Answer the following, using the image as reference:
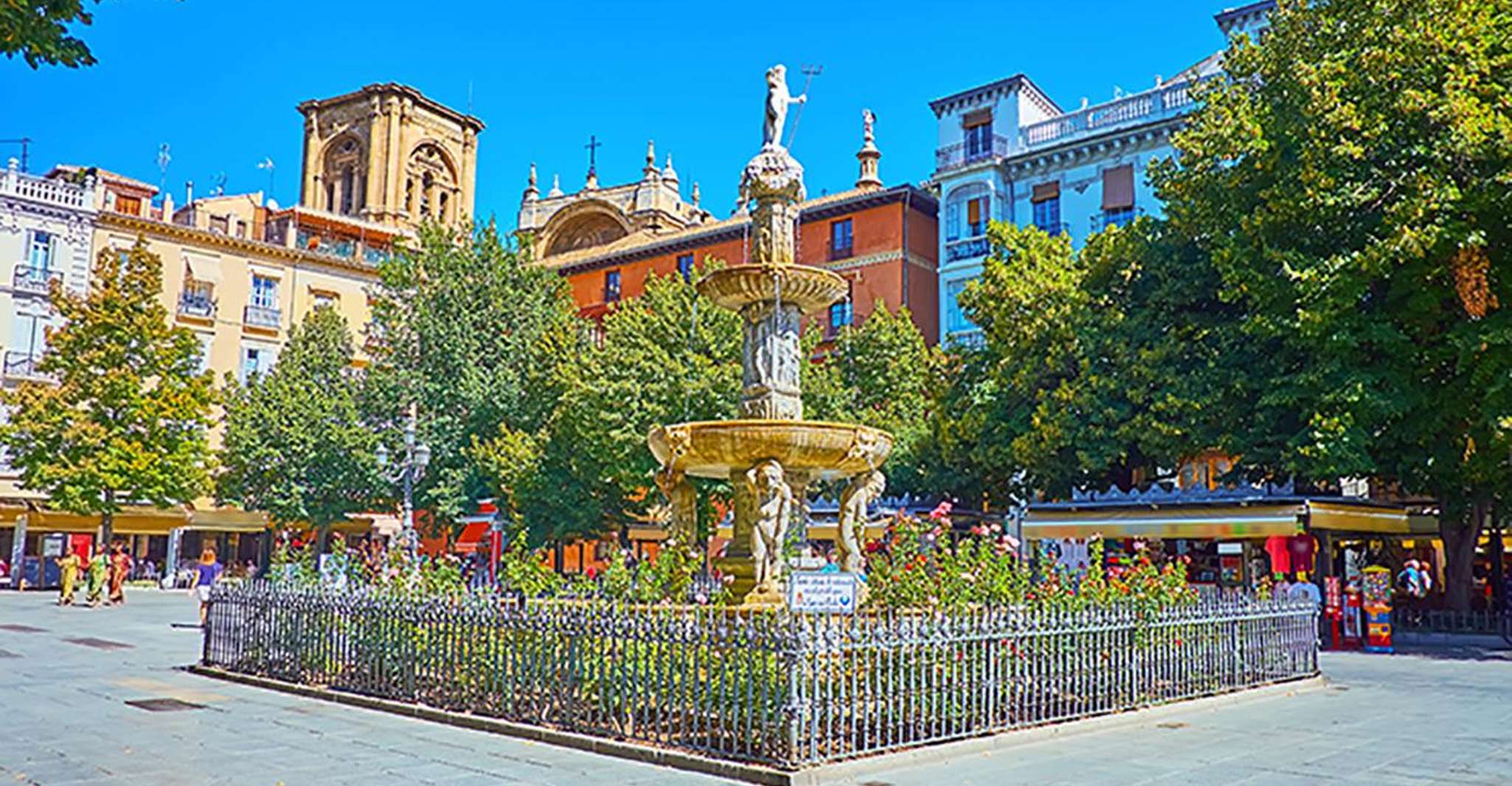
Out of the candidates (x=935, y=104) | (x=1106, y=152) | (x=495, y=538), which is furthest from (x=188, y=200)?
(x=1106, y=152)

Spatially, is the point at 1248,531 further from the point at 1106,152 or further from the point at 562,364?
the point at 562,364

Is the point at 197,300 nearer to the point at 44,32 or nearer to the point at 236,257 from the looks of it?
the point at 236,257

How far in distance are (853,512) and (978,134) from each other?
96.5ft

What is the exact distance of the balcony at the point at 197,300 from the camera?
46375 mm

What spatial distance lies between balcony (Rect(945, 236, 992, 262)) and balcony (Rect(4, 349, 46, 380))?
3177 cm

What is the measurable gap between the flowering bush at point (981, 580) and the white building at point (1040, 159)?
74.7ft

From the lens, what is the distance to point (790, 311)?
46.2 ft

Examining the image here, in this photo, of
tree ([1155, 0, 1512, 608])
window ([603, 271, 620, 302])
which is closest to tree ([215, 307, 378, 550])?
window ([603, 271, 620, 302])

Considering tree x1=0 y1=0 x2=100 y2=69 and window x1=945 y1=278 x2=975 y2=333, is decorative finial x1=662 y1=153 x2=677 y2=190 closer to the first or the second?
window x1=945 y1=278 x2=975 y2=333

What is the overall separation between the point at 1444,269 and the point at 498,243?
28607 mm

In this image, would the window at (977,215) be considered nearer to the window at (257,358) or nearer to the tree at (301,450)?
the tree at (301,450)

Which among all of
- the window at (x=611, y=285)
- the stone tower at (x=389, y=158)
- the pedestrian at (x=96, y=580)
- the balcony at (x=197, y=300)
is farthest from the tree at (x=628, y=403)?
the stone tower at (x=389, y=158)

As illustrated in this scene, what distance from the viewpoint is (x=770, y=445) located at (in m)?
12.3

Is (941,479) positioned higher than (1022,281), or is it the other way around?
(1022,281)
